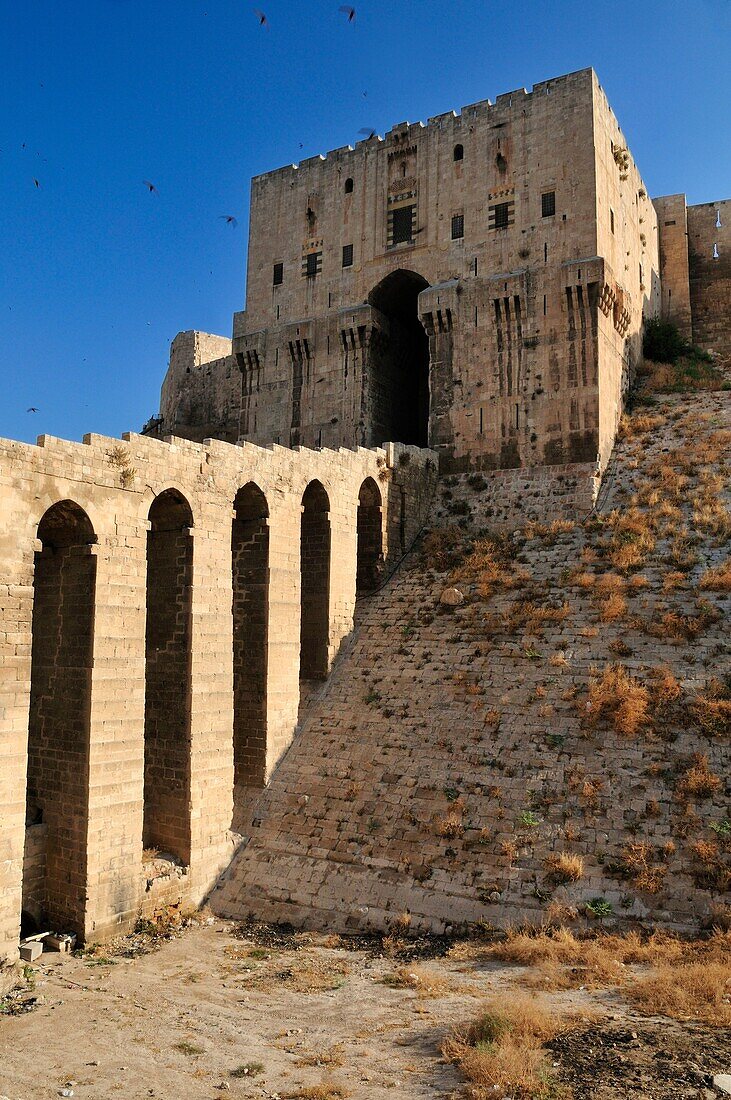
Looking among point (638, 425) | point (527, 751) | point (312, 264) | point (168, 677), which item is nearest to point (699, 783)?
point (527, 751)

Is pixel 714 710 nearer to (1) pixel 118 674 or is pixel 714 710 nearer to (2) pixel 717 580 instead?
(2) pixel 717 580

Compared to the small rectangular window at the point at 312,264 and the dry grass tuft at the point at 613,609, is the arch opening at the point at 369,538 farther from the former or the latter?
the small rectangular window at the point at 312,264

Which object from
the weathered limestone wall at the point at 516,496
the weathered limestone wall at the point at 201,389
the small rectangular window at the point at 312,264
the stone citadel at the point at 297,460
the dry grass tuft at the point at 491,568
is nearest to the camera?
the stone citadel at the point at 297,460

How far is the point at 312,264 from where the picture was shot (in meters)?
27.2

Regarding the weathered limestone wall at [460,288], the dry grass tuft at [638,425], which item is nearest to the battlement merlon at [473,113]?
the weathered limestone wall at [460,288]

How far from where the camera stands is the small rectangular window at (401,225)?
25609 mm

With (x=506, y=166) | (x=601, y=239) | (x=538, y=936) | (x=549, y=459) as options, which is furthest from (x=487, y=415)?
(x=538, y=936)

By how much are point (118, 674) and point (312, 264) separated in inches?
768

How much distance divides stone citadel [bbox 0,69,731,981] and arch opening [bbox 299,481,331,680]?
7 centimetres

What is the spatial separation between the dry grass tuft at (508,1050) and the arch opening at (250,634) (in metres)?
7.81

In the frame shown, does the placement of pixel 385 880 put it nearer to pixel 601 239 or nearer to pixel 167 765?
pixel 167 765

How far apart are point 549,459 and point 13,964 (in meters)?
17.8

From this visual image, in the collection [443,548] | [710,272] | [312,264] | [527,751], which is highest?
[710,272]

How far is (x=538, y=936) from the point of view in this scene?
1030 cm
